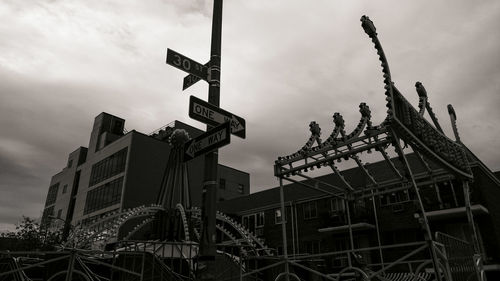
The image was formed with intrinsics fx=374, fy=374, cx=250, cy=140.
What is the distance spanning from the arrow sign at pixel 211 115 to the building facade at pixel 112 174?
38.0 meters

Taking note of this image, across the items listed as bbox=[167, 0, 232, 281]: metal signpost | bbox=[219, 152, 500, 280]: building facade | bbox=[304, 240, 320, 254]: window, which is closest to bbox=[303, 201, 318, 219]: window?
bbox=[219, 152, 500, 280]: building facade

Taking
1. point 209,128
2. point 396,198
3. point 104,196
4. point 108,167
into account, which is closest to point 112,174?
point 108,167

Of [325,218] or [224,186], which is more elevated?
Answer: [224,186]

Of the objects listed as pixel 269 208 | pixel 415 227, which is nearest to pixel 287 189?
pixel 269 208

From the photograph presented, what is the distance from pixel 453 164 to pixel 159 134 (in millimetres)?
46025

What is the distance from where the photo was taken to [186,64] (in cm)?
705

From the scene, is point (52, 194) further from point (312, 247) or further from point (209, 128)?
point (209, 128)

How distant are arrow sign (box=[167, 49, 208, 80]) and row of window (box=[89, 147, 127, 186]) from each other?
40995mm

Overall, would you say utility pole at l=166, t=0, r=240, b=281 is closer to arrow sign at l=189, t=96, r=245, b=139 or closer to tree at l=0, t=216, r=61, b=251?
arrow sign at l=189, t=96, r=245, b=139

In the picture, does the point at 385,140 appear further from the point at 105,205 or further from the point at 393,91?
the point at 105,205

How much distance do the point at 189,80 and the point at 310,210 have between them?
100 ft

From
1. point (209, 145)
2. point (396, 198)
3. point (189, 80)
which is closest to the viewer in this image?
point (209, 145)

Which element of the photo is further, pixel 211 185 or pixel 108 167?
pixel 108 167

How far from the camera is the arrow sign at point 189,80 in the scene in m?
7.35
